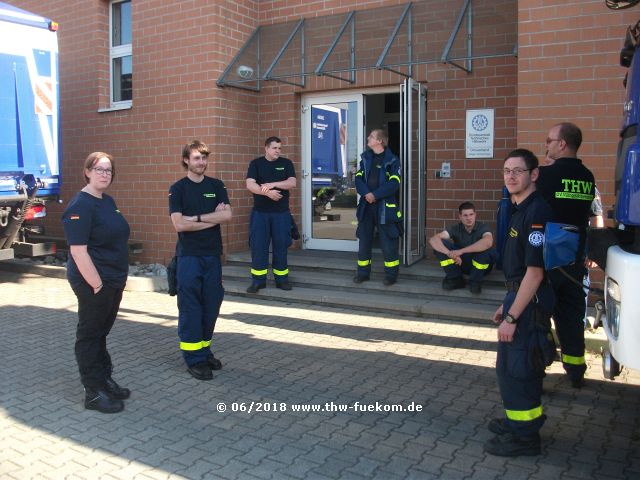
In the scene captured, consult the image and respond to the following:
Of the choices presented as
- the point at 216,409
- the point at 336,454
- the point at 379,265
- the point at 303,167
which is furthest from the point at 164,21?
the point at 336,454

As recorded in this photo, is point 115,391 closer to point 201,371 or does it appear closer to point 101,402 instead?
point 101,402

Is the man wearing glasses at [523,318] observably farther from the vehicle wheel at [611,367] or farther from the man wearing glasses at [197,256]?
the man wearing glasses at [197,256]

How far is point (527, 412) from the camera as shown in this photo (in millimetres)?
3746

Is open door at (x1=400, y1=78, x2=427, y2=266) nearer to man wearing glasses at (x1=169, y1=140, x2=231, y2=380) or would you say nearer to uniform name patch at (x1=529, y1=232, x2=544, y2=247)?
man wearing glasses at (x1=169, y1=140, x2=231, y2=380)

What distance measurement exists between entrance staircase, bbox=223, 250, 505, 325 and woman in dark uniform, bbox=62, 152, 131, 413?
3.73 m

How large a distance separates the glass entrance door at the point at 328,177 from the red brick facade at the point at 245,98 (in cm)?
23

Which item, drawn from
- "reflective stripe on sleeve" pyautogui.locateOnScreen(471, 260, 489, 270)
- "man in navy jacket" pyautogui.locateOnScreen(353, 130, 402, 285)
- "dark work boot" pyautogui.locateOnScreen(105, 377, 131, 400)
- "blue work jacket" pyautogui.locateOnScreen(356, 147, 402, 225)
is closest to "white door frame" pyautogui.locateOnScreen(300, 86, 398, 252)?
"man in navy jacket" pyautogui.locateOnScreen(353, 130, 402, 285)

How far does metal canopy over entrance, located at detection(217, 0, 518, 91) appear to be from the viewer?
820cm

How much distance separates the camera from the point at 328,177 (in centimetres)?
1017

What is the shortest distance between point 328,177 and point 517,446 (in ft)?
22.4

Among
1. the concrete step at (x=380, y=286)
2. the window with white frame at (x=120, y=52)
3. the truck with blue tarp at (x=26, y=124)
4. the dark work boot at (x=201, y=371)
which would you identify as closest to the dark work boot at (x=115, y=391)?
the dark work boot at (x=201, y=371)

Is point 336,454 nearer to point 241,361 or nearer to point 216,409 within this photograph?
point 216,409

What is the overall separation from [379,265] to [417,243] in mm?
615

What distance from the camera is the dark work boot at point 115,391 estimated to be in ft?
15.6
